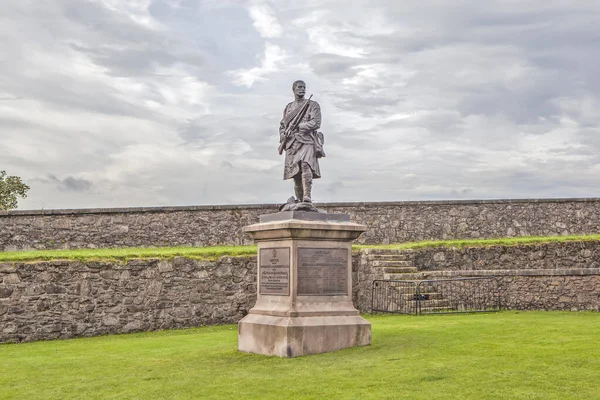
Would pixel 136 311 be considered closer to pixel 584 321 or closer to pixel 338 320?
pixel 338 320

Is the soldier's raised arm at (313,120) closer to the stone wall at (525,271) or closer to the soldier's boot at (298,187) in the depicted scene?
the soldier's boot at (298,187)

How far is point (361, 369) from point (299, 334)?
146 cm

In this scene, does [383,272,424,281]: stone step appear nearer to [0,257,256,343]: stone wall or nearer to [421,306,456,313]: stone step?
[421,306,456,313]: stone step

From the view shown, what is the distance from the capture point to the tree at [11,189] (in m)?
32.2

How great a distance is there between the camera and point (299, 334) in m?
9.79

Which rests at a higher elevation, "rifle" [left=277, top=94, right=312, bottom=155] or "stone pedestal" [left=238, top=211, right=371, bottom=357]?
"rifle" [left=277, top=94, right=312, bottom=155]

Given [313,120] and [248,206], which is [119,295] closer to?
[248,206]

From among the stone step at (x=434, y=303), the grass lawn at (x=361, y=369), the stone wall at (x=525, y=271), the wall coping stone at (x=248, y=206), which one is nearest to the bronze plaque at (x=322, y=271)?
the grass lawn at (x=361, y=369)

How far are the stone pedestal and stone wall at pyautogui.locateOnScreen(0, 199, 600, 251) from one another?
455 inches

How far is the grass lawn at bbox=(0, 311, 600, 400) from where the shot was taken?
7.44 metres

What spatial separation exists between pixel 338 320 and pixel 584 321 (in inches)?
224

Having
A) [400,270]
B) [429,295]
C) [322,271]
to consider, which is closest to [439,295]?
[429,295]

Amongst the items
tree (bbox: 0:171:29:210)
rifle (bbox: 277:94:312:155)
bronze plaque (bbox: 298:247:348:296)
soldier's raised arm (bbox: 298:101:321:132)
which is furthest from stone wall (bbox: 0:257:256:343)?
→ tree (bbox: 0:171:29:210)

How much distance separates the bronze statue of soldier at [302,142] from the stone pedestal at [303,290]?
882mm
